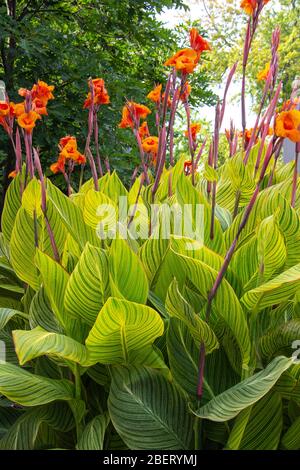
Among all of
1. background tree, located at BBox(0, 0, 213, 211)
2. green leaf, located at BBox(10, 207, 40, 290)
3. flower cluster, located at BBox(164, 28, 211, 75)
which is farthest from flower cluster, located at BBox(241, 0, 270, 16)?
background tree, located at BBox(0, 0, 213, 211)

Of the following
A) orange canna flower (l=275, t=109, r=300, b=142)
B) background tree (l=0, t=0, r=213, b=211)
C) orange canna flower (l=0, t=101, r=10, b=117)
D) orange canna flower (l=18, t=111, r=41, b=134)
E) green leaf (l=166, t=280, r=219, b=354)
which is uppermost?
background tree (l=0, t=0, r=213, b=211)

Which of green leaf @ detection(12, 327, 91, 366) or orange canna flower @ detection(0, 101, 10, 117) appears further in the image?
orange canna flower @ detection(0, 101, 10, 117)

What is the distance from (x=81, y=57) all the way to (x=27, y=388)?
3.33 meters

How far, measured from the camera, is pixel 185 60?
102 cm

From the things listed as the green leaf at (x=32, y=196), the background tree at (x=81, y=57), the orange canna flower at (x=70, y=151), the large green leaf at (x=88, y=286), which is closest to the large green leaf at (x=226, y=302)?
the large green leaf at (x=88, y=286)

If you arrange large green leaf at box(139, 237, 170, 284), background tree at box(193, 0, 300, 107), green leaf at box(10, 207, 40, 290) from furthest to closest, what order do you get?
background tree at box(193, 0, 300, 107) < green leaf at box(10, 207, 40, 290) < large green leaf at box(139, 237, 170, 284)

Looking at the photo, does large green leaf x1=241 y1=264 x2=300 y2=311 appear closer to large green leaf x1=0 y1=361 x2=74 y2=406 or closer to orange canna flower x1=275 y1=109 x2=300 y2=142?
orange canna flower x1=275 y1=109 x2=300 y2=142

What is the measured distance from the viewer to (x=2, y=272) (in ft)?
3.98

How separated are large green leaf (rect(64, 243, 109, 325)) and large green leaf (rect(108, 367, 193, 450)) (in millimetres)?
95

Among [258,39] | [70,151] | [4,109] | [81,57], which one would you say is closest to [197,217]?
[70,151]

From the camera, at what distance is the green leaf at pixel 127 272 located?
30.0 inches

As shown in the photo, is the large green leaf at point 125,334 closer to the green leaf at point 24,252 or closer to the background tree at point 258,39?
the green leaf at point 24,252

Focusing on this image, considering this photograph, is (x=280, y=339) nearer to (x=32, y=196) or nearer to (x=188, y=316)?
(x=188, y=316)

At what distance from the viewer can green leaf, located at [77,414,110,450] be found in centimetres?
74
